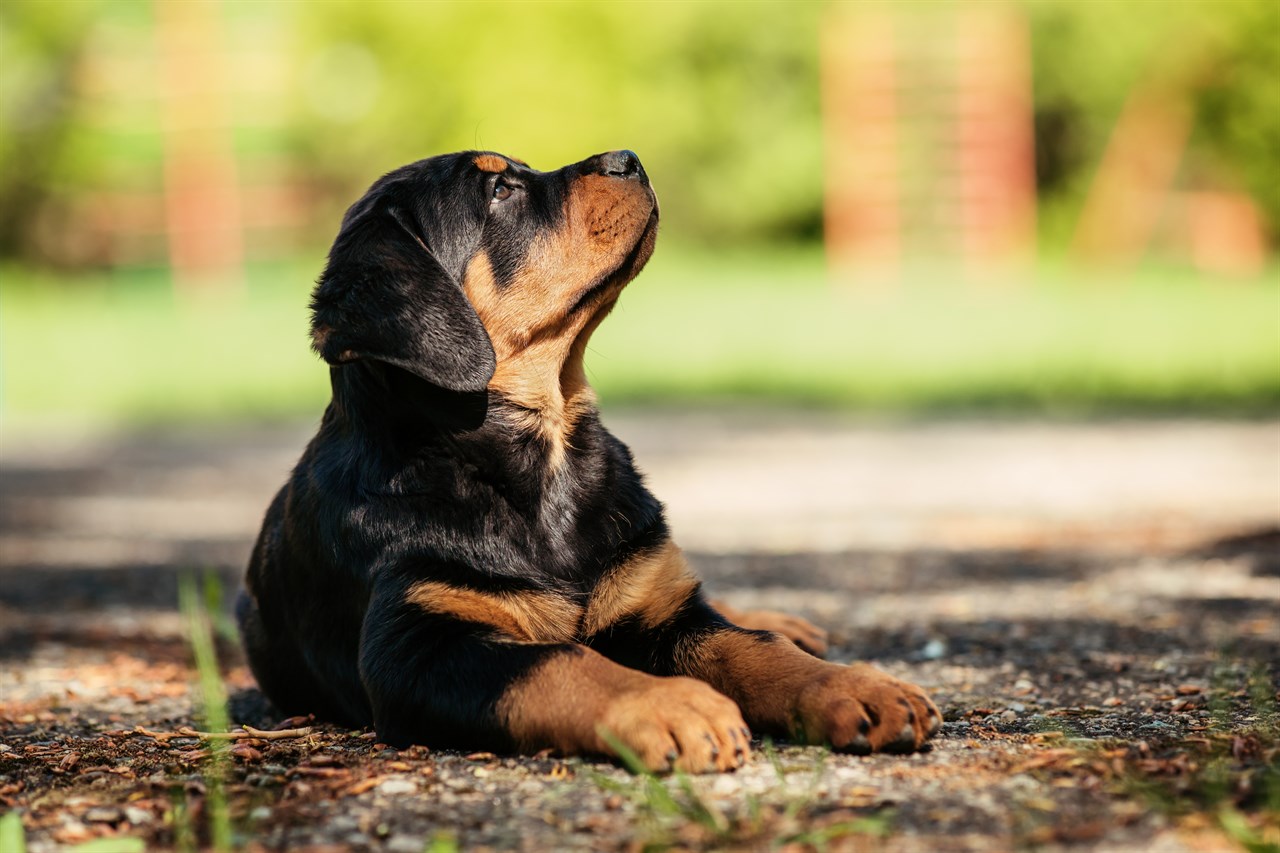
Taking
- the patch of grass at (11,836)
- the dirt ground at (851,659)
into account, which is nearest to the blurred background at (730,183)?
the dirt ground at (851,659)

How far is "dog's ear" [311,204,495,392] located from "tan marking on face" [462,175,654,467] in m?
0.17

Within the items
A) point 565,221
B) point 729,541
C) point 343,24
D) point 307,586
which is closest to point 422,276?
point 565,221

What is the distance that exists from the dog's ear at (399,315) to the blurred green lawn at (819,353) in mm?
8019

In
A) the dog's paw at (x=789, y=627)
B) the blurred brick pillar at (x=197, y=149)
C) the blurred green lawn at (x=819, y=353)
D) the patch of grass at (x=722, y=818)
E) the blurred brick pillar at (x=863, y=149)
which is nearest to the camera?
the patch of grass at (x=722, y=818)

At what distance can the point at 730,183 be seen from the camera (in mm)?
27141

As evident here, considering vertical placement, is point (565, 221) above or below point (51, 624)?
above

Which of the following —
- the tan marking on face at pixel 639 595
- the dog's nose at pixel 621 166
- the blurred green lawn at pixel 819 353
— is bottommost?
the tan marking on face at pixel 639 595

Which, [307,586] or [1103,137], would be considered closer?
[307,586]

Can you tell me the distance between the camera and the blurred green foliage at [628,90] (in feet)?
68.8

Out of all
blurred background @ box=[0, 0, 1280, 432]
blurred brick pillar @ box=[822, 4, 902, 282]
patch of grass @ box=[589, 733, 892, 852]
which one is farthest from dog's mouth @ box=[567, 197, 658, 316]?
blurred brick pillar @ box=[822, 4, 902, 282]

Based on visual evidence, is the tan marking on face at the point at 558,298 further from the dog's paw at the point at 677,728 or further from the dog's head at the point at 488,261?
A: the dog's paw at the point at 677,728

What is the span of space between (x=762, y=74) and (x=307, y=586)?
25278 mm

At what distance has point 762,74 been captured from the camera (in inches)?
1090

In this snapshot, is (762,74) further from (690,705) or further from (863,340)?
(690,705)
